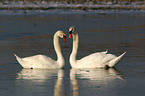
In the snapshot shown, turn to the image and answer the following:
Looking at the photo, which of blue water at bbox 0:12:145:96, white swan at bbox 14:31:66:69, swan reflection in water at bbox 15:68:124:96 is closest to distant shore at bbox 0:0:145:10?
blue water at bbox 0:12:145:96

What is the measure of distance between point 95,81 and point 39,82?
1.41 m

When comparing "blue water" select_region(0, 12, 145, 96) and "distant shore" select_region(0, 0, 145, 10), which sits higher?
"blue water" select_region(0, 12, 145, 96)

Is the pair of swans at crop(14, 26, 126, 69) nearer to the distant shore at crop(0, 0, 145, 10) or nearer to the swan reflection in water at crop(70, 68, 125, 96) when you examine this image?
the swan reflection in water at crop(70, 68, 125, 96)

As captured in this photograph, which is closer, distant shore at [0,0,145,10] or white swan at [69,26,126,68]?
white swan at [69,26,126,68]

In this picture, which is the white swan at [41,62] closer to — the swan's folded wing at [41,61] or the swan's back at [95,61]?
the swan's folded wing at [41,61]

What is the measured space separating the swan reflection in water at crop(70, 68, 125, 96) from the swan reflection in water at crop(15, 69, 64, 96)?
0.39 meters

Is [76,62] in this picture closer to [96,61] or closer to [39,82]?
[96,61]

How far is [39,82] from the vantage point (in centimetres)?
1128

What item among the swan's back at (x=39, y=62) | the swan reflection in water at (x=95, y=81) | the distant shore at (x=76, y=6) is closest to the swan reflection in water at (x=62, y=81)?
the swan reflection in water at (x=95, y=81)

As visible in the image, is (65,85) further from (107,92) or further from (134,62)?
(134,62)

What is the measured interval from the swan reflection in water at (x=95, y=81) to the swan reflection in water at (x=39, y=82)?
39 centimetres

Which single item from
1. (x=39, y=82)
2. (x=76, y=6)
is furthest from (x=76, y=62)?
(x=76, y=6)

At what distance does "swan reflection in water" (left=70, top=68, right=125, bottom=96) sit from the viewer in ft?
33.2

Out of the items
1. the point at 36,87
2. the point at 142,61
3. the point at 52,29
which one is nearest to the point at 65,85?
the point at 36,87
